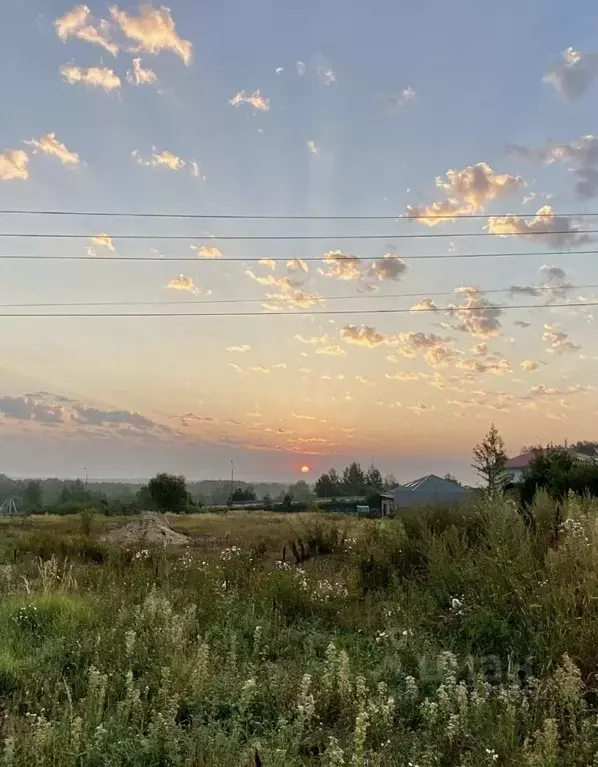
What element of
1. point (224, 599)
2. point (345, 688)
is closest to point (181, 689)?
point (345, 688)

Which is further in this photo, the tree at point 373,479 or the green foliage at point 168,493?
the tree at point 373,479

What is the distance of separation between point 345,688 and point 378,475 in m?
86.2

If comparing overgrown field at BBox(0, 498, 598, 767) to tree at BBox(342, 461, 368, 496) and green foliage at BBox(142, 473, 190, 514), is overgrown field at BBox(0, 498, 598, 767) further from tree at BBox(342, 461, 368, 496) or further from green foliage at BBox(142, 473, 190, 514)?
tree at BBox(342, 461, 368, 496)

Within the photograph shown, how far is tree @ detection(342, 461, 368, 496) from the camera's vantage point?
277 feet

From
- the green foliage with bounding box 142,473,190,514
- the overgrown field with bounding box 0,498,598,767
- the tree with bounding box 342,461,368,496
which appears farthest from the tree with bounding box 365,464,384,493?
the overgrown field with bounding box 0,498,598,767

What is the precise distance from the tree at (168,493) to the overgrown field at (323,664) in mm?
47788

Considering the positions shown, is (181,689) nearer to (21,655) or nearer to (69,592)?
(21,655)

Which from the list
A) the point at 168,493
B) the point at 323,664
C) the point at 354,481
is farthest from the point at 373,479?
the point at 323,664

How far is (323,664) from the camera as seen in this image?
420 cm

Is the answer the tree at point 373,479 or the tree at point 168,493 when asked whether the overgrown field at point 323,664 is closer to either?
the tree at point 168,493

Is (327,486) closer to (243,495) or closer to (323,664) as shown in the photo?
(243,495)

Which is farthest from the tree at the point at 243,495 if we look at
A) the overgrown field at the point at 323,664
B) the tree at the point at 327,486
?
the overgrown field at the point at 323,664

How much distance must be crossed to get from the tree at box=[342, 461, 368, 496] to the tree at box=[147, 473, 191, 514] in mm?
32305

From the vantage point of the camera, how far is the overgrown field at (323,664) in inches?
115
